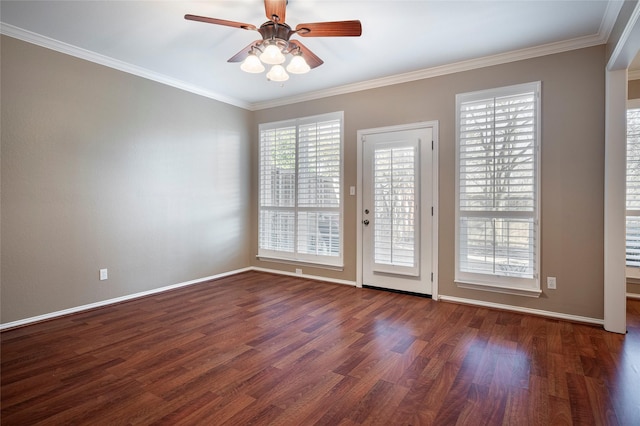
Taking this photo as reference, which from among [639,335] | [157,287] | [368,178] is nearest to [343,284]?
[368,178]

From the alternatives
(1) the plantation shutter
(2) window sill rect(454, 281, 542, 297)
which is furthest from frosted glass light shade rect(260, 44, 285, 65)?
(1) the plantation shutter

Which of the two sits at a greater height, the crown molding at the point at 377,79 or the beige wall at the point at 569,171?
the crown molding at the point at 377,79

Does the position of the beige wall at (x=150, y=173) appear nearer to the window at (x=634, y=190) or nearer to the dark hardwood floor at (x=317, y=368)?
the dark hardwood floor at (x=317, y=368)

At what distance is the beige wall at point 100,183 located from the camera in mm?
3012

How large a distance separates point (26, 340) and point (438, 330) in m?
3.57

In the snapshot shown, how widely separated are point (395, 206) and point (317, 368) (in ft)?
7.85

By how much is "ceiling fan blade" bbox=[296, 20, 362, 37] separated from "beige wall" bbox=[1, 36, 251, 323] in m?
2.60

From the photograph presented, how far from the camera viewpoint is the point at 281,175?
5156 mm

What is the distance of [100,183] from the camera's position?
3.57 m

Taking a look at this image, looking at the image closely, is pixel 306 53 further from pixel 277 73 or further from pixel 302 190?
pixel 302 190

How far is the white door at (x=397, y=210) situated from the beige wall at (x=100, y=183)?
7.51 feet

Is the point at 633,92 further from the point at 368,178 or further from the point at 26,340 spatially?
the point at 26,340

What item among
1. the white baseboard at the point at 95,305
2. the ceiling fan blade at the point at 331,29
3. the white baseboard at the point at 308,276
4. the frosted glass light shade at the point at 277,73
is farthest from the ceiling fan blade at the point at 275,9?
the white baseboard at the point at 95,305

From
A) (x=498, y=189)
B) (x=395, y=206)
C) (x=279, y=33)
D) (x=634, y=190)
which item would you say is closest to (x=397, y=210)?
(x=395, y=206)
